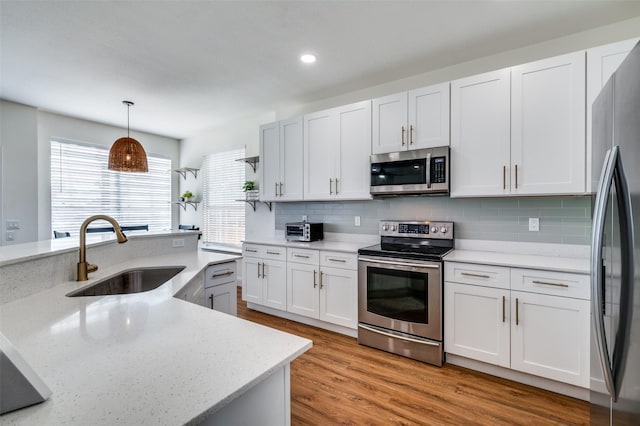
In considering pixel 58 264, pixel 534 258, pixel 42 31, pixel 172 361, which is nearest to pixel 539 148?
pixel 534 258

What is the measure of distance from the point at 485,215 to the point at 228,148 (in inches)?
161

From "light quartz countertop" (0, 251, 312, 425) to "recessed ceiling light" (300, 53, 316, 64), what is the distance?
241cm

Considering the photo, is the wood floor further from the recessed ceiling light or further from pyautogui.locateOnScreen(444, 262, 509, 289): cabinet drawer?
the recessed ceiling light

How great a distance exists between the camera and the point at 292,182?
366cm

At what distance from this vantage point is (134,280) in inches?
79.3

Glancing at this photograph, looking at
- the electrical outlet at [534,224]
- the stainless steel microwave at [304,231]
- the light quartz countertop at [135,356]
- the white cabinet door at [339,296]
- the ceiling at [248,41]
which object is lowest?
the white cabinet door at [339,296]

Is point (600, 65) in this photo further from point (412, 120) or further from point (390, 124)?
point (390, 124)

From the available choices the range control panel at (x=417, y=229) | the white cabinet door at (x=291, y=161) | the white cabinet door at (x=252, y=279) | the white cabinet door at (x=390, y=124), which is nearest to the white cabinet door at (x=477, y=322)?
the range control panel at (x=417, y=229)

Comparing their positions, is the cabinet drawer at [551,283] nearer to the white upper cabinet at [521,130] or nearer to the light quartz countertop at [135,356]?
the white upper cabinet at [521,130]

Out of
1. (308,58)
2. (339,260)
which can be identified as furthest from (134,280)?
(308,58)

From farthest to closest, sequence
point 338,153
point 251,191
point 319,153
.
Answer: point 251,191 < point 319,153 < point 338,153

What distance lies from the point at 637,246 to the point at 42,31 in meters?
3.80

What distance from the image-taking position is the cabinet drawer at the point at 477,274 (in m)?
2.18

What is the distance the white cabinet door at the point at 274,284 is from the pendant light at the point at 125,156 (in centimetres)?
188
